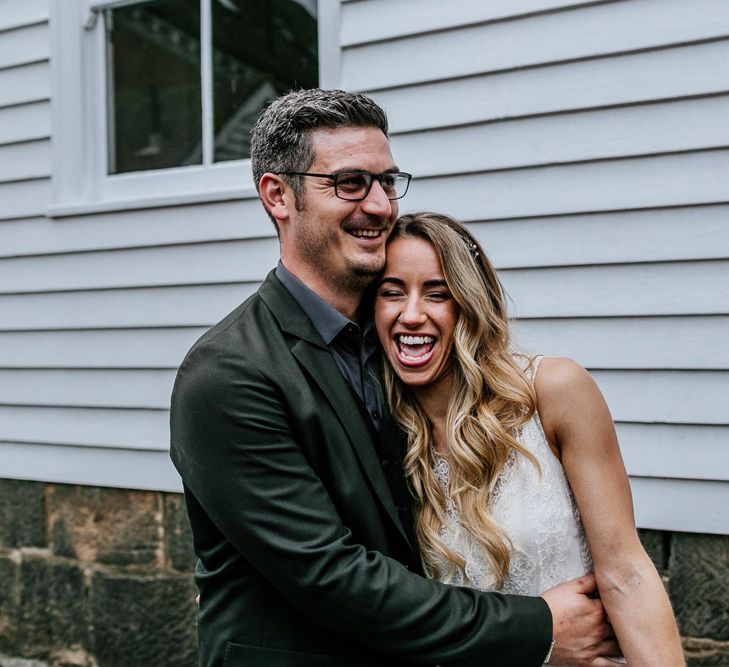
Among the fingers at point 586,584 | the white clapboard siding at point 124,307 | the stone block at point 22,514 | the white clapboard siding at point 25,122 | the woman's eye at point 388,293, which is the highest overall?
the white clapboard siding at point 25,122

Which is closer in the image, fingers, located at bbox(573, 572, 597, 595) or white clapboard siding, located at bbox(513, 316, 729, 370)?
fingers, located at bbox(573, 572, 597, 595)

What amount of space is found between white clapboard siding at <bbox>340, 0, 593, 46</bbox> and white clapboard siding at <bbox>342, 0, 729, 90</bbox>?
0.03 metres

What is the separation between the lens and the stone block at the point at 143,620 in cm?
478

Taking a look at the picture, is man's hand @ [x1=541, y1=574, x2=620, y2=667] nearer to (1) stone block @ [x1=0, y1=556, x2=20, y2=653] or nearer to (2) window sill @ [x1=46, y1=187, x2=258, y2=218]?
(2) window sill @ [x1=46, y1=187, x2=258, y2=218]

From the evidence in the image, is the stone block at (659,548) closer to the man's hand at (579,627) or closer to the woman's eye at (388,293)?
the man's hand at (579,627)

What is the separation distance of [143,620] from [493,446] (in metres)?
3.01

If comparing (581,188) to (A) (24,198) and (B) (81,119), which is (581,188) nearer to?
(B) (81,119)

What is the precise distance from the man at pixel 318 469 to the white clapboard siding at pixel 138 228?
6.19ft

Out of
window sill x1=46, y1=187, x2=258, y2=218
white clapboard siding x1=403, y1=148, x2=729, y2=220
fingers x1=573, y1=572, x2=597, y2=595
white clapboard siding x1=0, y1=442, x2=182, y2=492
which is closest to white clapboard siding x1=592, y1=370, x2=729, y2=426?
white clapboard siding x1=403, y1=148, x2=729, y2=220

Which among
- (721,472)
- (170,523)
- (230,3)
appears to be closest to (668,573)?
(721,472)

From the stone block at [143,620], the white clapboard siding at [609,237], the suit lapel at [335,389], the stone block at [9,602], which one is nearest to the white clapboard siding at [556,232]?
the white clapboard siding at [609,237]

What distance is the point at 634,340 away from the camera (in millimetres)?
3572

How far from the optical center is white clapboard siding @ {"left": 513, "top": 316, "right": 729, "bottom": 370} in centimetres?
343

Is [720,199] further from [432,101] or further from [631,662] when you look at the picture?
[631,662]
